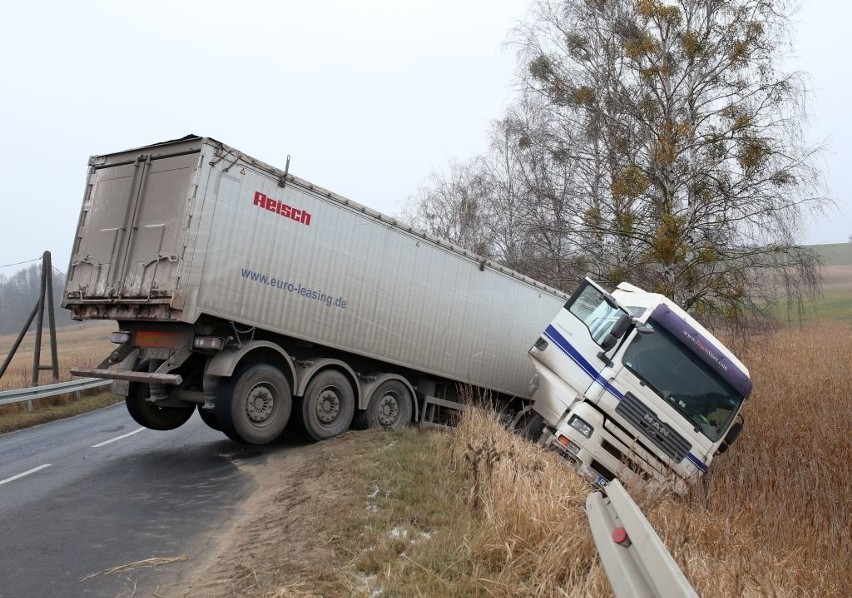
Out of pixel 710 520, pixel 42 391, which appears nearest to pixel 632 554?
pixel 710 520

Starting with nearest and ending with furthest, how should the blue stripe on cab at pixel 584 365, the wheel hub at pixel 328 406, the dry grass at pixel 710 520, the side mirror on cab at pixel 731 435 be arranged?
the dry grass at pixel 710 520
the blue stripe on cab at pixel 584 365
the side mirror on cab at pixel 731 435
the wheel hub at pixel 328 406

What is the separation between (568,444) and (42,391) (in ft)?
41.6

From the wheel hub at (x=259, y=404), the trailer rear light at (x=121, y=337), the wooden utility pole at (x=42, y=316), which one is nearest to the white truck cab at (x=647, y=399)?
the wheel hub at (x=259, y=404)

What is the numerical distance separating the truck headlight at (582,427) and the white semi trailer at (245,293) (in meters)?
3.09

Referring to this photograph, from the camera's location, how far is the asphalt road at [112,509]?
14.5ft

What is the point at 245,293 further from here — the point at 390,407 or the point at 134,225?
the point at 390,407

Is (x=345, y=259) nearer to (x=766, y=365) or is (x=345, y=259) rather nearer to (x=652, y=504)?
(x=652, y=504)

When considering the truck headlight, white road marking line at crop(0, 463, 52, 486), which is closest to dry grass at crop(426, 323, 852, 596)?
the truck headlight

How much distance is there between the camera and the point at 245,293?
27.7 ft

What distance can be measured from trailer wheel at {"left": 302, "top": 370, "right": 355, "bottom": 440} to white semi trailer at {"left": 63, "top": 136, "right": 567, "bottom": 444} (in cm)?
2

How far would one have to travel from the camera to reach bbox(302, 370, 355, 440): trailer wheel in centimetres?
916

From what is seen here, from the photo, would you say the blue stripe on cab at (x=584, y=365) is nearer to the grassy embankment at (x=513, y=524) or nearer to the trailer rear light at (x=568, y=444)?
the grassy embankment at (x=513, y=524)

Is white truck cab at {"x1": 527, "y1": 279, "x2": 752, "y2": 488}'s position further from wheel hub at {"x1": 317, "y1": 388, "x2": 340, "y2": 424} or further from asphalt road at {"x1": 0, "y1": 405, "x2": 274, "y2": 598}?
asphalt road at {"x1": 0, "y1": 405, "x2": 274, "y2": 598}

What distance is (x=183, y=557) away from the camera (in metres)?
4.79
